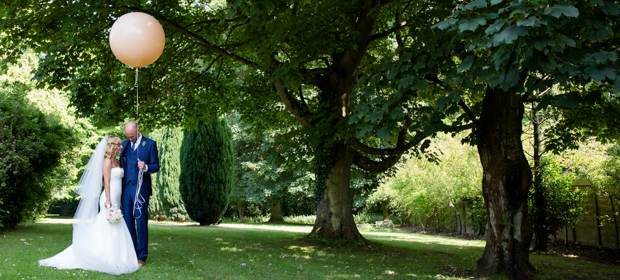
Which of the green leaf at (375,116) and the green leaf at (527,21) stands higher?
the green leaf at (527,21)

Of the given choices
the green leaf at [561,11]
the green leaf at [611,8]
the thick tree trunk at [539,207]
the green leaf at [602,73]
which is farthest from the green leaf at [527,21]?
the thick tree trunk at [539,207]

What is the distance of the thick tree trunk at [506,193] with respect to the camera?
6406mm

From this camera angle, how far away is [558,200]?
1061cm

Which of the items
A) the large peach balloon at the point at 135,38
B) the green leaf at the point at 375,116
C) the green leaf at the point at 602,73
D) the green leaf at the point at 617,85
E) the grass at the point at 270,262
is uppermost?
the large peach balloon at the point at 135,38

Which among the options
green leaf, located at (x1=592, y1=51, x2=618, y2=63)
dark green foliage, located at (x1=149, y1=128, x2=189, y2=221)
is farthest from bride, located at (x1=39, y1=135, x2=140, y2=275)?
dark green foliage, located at (x1=149, y1=128, x2=189, y2=221)

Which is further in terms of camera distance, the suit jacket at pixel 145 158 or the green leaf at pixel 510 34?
the suit jacket at pixel 145 158

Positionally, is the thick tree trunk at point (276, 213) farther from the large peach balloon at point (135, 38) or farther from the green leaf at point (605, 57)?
the green leaf at point (605, 57)

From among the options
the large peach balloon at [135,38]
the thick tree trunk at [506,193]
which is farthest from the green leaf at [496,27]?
the large peach balloon at [135,38]

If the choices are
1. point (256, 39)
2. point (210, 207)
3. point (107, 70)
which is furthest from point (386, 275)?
point (210, 207)

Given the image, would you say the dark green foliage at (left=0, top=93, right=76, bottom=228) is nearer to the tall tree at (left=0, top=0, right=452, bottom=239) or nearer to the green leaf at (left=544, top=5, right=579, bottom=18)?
the tall tree at (left=0, top=0, right=452, bottom=239)

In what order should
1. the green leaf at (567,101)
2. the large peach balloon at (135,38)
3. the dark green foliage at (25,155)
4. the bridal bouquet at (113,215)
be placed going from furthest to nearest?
the dark green foliage at (25,155), the large peach balloon at (135,38), the bridal bouquet at (113,215), the green leaf at (567,101)

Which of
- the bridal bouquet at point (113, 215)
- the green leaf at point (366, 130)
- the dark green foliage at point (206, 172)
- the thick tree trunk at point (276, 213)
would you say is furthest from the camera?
the thick tree trunk at point (276, 213)

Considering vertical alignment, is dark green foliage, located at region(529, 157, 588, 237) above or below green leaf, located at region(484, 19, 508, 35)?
below

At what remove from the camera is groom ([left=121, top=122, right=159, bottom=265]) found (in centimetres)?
587
